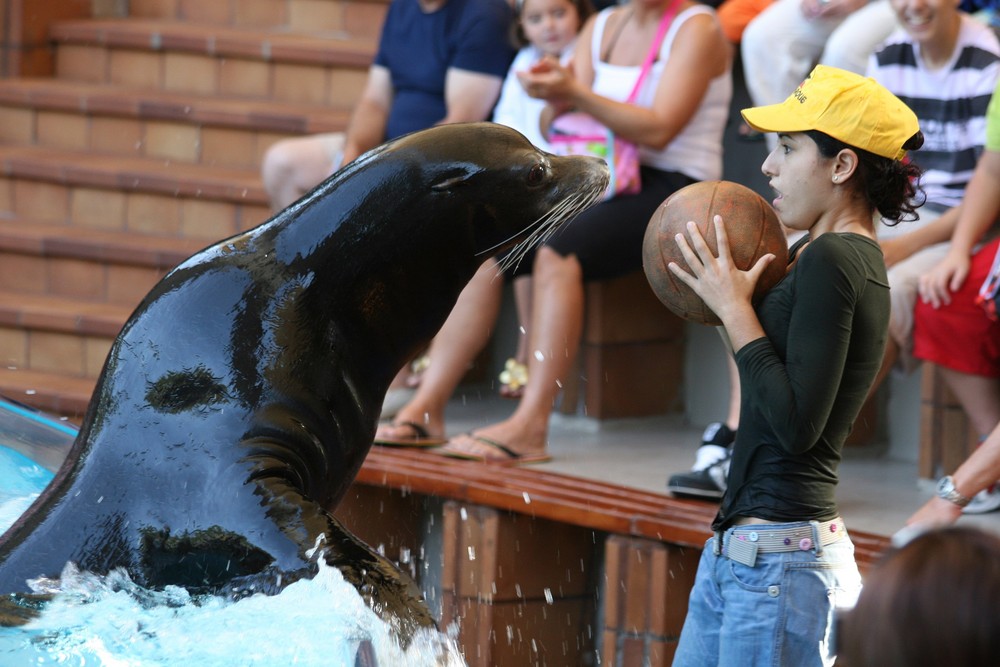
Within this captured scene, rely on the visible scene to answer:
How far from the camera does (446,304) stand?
9.36ft

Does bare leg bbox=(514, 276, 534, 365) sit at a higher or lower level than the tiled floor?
higher

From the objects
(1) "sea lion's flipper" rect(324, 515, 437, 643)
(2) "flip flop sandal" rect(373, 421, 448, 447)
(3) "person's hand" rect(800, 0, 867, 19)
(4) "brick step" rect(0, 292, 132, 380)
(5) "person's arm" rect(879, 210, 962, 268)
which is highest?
(3) "person's hand" rect(800, 0, 867, 19)

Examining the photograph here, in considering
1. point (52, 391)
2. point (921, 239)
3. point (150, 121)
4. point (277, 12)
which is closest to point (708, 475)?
point (921, 239)

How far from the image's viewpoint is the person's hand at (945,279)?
427cm

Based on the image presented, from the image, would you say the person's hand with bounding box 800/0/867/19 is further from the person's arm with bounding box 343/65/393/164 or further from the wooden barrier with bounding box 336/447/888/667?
the wooden barrier with bounding box 336/447/888/667

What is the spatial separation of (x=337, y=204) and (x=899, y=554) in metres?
1.43

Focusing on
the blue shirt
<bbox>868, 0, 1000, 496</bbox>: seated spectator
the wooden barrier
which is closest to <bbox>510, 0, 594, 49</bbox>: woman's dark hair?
the blue shirt

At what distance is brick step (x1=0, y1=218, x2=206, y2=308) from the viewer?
6.66m

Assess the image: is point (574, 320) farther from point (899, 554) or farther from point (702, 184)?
point (899, 554)

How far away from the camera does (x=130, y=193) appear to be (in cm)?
696

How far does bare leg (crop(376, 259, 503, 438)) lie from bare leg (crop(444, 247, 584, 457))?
0.71 ft

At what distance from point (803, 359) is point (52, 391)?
4305mm

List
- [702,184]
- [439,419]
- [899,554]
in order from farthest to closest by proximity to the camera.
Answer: [439,419], [702,184], [899,554]

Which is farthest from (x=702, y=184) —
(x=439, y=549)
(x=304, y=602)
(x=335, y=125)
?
(x=335, y=125)
